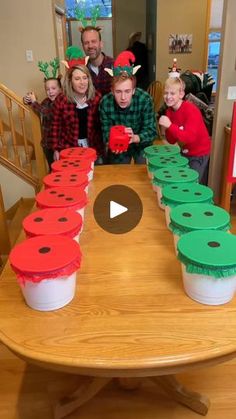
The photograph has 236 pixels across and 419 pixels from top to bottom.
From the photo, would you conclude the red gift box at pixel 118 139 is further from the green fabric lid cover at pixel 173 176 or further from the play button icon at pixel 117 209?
the green fabric lid cover at pixel 173 176

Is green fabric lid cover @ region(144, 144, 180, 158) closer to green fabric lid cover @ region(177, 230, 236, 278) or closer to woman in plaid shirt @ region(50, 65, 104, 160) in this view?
woman in plaid shirt @ region(50, 65, 104, 160)

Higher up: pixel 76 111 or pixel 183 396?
pixel 76 111

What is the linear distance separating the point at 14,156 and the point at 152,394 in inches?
121

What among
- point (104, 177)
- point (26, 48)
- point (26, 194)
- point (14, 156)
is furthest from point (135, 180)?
point (26, 48)

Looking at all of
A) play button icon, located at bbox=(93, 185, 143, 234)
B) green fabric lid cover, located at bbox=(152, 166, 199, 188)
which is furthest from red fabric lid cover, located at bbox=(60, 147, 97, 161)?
green fabric lid cover, located at bbox=(152, 166, 199, 188)

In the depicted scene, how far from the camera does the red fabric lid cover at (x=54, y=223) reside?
1013 mm

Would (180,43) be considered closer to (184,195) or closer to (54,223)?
(184,195)

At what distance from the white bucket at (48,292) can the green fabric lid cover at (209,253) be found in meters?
0.30

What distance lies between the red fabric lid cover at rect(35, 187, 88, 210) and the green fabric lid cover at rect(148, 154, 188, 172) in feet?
1.49

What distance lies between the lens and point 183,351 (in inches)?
29.8

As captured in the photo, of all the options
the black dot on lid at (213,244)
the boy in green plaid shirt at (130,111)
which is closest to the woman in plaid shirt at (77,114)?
the boy in green plaid shirt at (130,111)

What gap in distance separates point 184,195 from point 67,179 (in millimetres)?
511

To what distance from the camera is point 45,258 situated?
0.85 m

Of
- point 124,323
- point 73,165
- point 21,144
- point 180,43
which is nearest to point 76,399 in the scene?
point 124,323
